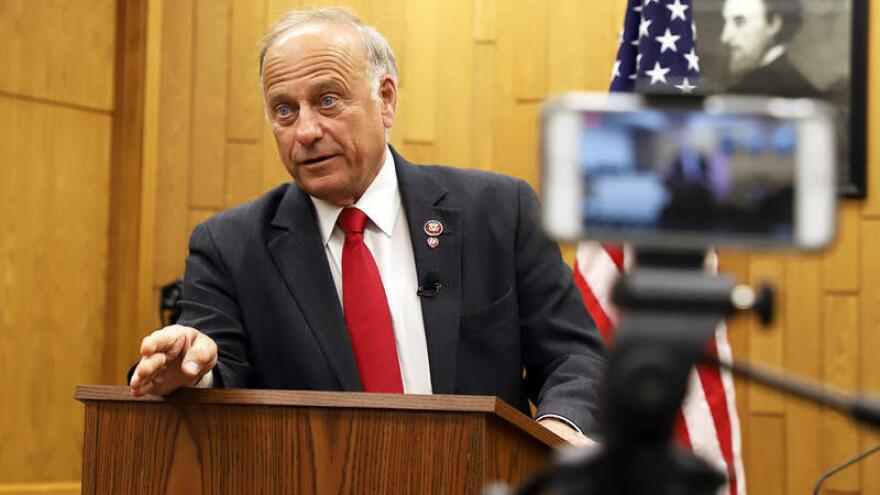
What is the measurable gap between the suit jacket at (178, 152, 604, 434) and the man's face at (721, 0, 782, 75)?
89.7 inches

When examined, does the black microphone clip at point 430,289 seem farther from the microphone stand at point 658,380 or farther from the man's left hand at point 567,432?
the microphone stand at point 658,380

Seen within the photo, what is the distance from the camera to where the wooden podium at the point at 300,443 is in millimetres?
2227

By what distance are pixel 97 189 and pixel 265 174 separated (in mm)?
728

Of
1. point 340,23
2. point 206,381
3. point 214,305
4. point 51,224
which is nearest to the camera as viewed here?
point 206,381

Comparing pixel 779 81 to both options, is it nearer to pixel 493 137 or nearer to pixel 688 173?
pixel 493 137

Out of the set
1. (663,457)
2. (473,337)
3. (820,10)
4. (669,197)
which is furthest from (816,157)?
(820,10)

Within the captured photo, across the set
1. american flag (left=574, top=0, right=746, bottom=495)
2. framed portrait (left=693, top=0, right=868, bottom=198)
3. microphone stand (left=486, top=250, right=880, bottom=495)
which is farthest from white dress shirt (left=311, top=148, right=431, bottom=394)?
framed portrait (left=693, top=0, right=868, bottom=198)

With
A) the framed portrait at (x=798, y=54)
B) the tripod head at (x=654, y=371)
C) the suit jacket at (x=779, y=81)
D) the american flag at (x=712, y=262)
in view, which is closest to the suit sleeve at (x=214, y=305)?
the american flag at (x=712, y=262)

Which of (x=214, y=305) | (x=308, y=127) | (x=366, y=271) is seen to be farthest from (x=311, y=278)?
(x=308, y=127)

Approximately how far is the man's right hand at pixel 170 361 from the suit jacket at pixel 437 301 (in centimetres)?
37

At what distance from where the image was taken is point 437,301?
115 inches

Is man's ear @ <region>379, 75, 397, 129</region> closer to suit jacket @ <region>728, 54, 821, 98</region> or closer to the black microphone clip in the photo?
the black microphone clip

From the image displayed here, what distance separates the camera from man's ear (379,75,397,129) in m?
3.28

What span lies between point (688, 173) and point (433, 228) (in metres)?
2.14
